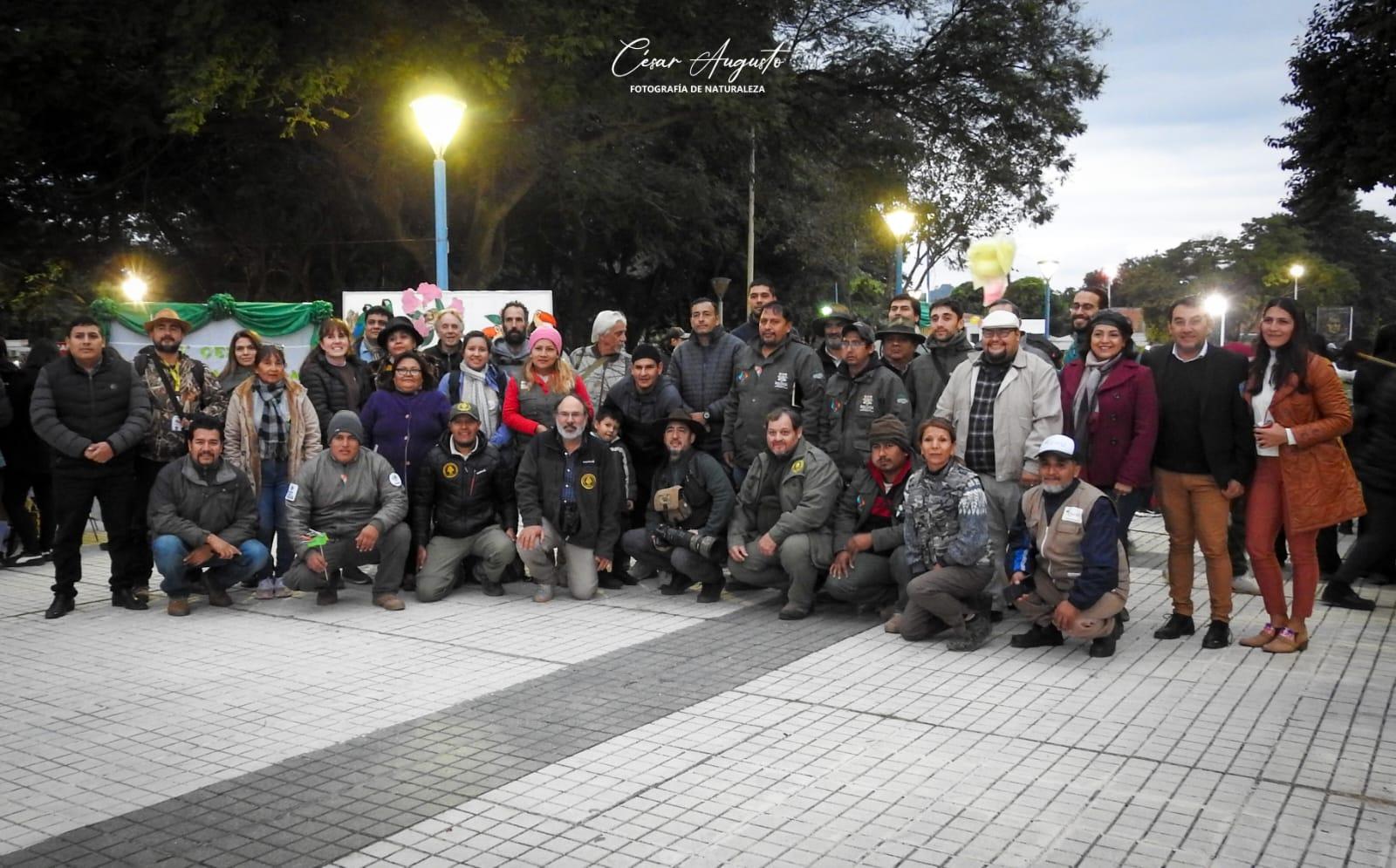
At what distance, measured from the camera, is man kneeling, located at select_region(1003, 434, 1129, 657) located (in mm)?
6754

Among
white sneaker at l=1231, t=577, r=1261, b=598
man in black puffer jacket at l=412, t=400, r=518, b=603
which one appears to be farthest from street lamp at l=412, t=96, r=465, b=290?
white sneaker at l=1231, t=577, r=1261, b=598

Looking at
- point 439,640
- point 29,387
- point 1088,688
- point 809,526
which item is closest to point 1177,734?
point 1088,688

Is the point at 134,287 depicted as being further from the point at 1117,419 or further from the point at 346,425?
the point at 1117,419

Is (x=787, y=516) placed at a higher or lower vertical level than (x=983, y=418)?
lower

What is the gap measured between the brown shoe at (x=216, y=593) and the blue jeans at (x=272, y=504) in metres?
0.32

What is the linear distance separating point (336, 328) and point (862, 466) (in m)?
4.12

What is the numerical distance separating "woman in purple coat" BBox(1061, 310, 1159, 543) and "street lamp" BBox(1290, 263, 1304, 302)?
6697 cm

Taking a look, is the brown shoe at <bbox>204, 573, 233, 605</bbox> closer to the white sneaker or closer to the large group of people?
the large group of people

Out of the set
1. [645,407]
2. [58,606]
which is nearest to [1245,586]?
[645,407]

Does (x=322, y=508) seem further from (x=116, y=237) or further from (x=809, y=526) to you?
(x=116, y=237)

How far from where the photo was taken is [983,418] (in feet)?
25.5

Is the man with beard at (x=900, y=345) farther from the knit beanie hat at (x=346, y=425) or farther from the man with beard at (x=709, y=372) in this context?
the knit beanie hat at (x=346, y=425)

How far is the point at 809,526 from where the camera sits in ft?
26.1

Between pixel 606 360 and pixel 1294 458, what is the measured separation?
4.95m
